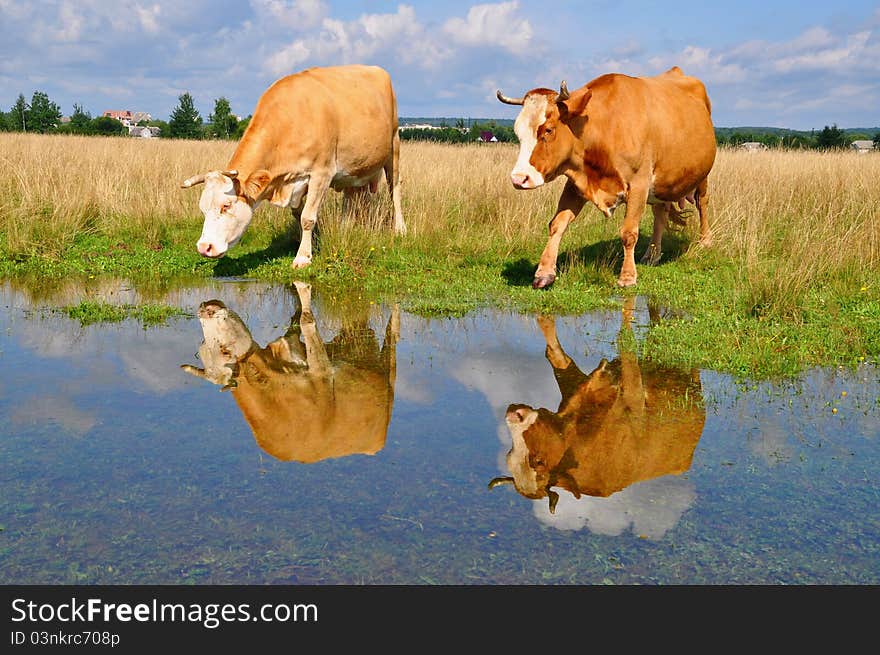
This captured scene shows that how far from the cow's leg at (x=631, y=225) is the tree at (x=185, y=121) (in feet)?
207

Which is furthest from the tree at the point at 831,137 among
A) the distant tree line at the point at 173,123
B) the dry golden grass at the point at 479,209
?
the dry golden grass at the point at 479,209

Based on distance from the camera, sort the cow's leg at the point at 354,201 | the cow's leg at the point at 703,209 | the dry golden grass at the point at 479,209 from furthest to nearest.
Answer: the cow's leg at the point at 354,201 < the cow's leg at the point at 703,209 < the dry golden grass at the point at 479,209

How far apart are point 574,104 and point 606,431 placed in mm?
4220

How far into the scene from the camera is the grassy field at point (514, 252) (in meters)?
6.96

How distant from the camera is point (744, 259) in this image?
385 inches

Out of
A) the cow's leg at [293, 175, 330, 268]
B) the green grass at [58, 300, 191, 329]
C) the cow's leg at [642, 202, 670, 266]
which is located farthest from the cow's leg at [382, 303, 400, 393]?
the cow's leg at [642, 202, 670, 266]

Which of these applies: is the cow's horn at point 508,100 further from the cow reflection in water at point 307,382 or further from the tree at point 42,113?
the tree at point 42,113

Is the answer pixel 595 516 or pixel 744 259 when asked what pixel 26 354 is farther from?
pixel 744 259

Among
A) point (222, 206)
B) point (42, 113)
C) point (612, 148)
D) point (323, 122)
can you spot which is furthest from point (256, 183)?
point (42, 113)

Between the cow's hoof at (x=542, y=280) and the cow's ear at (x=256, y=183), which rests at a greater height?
the cow's ear at (x=256, y=183)

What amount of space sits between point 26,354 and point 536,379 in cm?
373

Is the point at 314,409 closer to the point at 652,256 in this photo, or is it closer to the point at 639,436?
the point at 639,436

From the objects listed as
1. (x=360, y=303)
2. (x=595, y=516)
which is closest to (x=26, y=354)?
(x=360, y=303)
